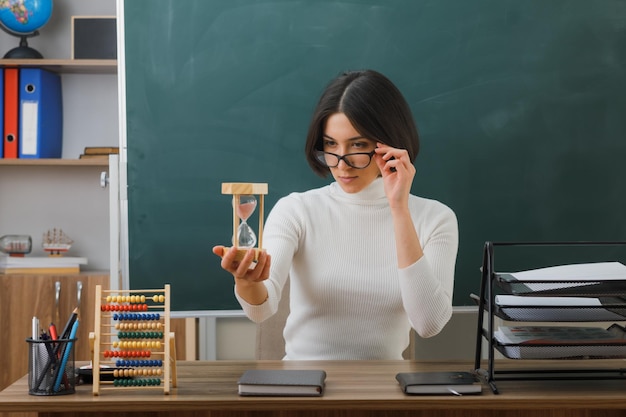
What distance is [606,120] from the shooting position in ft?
10.2

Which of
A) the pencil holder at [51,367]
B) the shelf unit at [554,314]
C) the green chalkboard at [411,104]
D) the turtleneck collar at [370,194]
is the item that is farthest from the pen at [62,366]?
the green chalkboard at [411,104]

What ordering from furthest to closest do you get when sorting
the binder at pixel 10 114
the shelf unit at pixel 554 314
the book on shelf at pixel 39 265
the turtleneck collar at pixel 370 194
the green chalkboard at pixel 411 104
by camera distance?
the binder at pixel 10 114 → the book on shelf at pixel 39 265 → the green chalkboard at pixel 411 104 → the turtleneck collar at pixel 370 194 → the shelf unit at pixel 554 314

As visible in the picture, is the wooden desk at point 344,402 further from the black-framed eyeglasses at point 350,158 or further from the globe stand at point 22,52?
the globe stand at point 22,52

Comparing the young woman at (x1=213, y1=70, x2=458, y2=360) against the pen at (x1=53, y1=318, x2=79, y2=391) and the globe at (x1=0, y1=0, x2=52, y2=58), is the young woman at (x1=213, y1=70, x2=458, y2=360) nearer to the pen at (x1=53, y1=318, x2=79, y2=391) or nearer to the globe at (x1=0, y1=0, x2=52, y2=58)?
the pen at (x1=53, y1=318, x2=79, y2=391)

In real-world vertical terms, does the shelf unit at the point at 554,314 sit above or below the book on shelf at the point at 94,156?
below

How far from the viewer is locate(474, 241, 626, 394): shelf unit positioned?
157 cm

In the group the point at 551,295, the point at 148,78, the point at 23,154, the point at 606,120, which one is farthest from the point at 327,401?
the point at 23,154

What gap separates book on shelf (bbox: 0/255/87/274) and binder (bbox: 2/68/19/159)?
44cm

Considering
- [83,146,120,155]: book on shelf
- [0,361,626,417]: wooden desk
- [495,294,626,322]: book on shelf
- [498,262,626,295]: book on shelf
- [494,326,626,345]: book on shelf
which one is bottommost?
[0,361,626,417]: wooden desk

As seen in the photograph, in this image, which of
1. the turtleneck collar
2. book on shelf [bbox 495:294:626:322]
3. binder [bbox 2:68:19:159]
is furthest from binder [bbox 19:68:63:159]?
book on shelf [bbox 495:294:626:322]

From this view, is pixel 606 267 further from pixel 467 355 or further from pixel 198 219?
pixel 198 219

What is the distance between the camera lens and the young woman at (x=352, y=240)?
6.97 feet

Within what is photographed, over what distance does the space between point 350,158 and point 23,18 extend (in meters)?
1.90

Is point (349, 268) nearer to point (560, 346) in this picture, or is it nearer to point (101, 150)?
point (560, 346)
